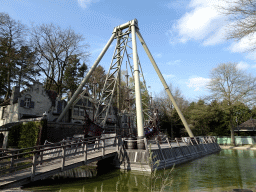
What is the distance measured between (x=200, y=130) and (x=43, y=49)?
31.6 meters

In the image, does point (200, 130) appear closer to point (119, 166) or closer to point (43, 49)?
point (119, 166)

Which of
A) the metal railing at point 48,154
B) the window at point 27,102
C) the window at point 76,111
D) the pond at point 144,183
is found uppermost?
the window at point 27,102

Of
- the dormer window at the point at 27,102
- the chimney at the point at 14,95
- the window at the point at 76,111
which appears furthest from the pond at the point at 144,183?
the window at the point at 76,111

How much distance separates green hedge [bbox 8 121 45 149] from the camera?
1691 cm

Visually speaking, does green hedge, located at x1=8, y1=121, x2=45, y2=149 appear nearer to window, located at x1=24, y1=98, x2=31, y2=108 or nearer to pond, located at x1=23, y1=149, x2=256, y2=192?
window, located at x1=24, y1=98, x2=31, y2=108

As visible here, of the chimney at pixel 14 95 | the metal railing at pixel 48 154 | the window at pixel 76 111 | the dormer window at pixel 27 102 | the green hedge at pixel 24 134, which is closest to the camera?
the metal railing at pixel 48 154

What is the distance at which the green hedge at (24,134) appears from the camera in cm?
1691

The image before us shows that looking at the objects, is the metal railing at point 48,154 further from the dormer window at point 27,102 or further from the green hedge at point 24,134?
the dormer window at point 27,102

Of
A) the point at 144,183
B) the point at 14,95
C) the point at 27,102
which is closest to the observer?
the point at 144,183

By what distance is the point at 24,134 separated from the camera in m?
17.7

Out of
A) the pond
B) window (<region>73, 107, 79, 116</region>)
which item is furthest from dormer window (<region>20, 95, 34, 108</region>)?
the pond

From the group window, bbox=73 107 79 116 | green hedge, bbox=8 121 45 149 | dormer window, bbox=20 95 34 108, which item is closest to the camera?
green hedge, bbox=8 121 45 149

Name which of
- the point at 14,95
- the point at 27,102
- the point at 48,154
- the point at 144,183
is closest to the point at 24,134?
the point at 27,102

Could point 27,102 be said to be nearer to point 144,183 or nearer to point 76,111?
point 76,111
